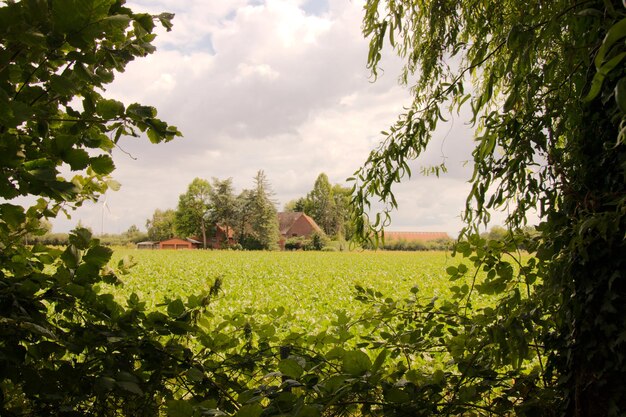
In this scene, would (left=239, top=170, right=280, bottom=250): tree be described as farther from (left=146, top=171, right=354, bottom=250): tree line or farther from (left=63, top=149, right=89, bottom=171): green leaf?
(left=63, top=149, right=89, bottom=171): green leaf

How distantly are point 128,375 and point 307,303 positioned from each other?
1142cm

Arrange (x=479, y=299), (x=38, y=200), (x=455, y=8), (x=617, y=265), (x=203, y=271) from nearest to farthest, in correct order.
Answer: (x=617, y=265)
(x=38, y=200)
(x=455, y=8)
(x=479, y=299)
(x=203, y=271)

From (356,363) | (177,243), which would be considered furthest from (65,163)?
(177,243)

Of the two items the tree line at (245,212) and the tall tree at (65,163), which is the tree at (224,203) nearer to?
the tree line at (245,212)

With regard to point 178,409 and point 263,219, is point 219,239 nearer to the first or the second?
point 263,219

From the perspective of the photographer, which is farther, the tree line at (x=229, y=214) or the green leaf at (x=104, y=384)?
the tree line at (x=229, y=214)

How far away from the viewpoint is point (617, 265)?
1811 mm

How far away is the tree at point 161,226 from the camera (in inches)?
3120

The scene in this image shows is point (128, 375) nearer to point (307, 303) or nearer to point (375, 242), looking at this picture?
point (375, 242)

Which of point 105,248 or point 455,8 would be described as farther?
point 455,8

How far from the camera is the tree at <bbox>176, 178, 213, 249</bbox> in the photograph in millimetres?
70812

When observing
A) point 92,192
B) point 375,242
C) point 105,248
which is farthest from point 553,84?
point 92,192

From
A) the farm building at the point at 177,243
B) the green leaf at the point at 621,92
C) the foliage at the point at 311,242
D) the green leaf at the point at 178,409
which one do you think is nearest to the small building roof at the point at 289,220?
the foliage at the point at 311,242

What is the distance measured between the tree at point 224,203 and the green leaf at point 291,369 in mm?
67428
